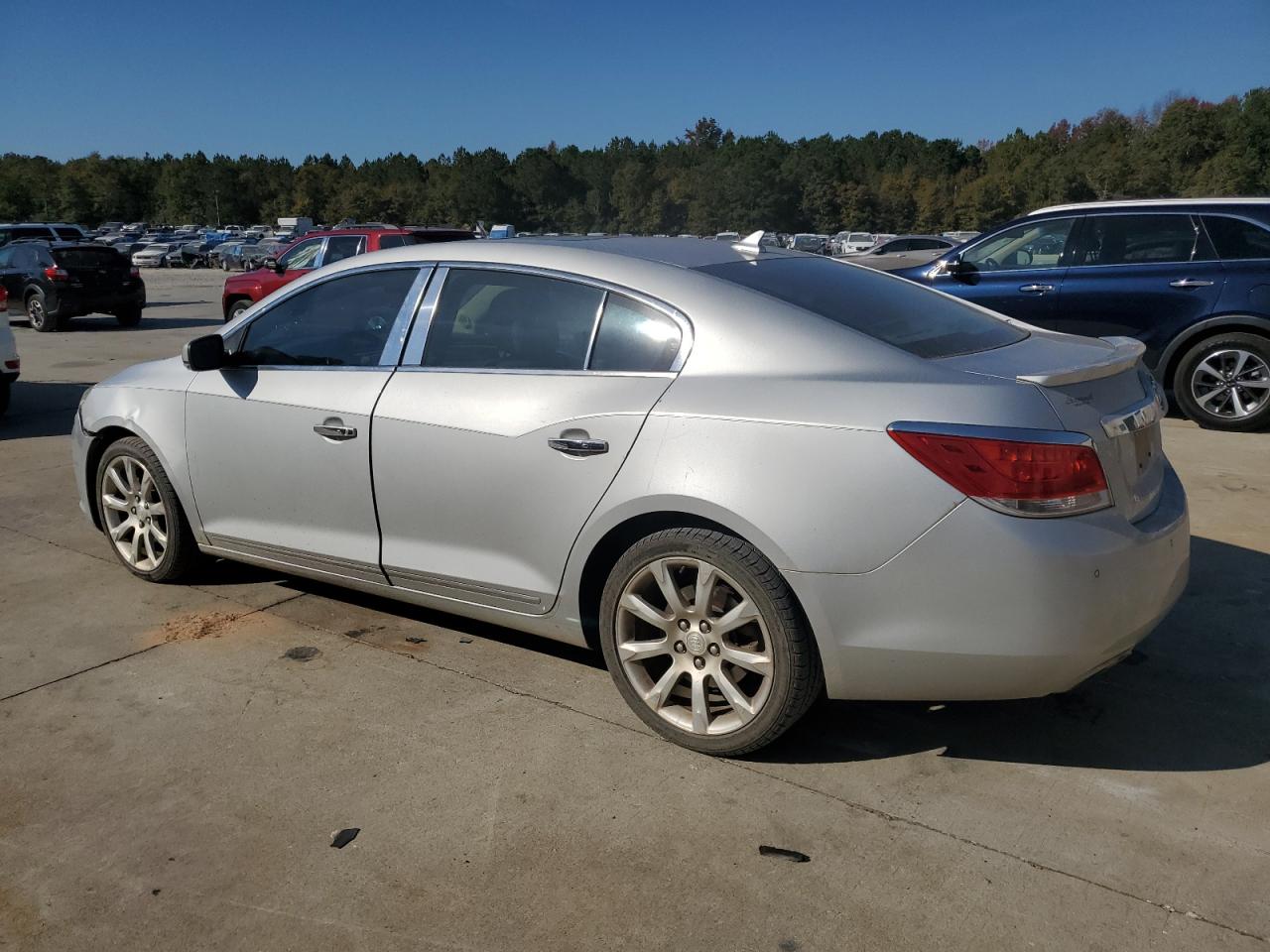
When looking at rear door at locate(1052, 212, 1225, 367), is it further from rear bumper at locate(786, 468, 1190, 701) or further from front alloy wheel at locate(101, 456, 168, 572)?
front alloy wheel at locate(101, 456, 168, 572)

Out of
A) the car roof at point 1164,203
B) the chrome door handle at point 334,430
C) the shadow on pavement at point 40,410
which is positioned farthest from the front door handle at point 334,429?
the car roof at point 1164,203

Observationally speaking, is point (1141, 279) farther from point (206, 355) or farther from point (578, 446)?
point (206, 355)

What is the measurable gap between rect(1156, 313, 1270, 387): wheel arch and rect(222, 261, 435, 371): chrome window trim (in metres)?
6.48

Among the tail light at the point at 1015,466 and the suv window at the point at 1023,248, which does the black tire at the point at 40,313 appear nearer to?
the suv window at the point at 1023,248

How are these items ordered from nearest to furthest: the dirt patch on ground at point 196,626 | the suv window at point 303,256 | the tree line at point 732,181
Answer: the dirt patch on ground at point 196,626
the suv window at point 303,256
the tree line at point 732,181

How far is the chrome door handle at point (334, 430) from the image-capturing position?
13.3 feet

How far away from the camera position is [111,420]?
16.3 feet

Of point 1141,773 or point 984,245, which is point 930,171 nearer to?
point 984,245

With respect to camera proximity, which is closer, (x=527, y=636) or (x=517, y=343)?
(x=517, y=343)

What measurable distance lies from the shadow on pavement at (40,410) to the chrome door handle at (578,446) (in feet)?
23.0

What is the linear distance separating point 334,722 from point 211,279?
40.6m

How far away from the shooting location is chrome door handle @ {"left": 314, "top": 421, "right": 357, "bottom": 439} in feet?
13.3

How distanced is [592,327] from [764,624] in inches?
46.7

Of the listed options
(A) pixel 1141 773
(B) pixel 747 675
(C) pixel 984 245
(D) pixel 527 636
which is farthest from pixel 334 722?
(C) pixel 984 245
